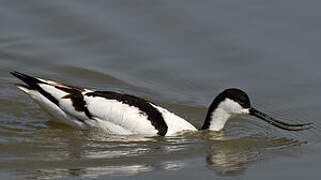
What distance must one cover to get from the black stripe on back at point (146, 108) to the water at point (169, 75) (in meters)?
0.16

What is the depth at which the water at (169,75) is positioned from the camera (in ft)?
34.2

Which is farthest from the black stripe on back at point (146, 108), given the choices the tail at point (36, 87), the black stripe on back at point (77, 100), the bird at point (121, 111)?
the tail at point (36, 87)

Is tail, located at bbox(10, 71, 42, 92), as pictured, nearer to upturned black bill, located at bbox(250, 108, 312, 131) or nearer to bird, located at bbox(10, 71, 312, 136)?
bird, located at bbox(10, 71, 312, 136)

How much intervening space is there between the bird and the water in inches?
5.8

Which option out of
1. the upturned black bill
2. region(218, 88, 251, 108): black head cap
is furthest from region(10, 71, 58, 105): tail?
the upturned black bill

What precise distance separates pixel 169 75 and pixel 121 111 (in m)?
2.29

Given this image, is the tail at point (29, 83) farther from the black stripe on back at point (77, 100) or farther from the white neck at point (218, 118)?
the white neck at point (218, 118)

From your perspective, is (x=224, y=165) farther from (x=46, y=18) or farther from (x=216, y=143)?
(x=46, y=18)

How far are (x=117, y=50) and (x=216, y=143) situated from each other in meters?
3.45

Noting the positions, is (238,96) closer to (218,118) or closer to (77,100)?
(218,118)

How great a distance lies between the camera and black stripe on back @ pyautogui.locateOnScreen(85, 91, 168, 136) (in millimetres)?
11672

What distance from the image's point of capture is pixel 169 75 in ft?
45.0

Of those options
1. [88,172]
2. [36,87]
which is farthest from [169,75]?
[88,172]

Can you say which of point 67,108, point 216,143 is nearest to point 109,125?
point 67,108
